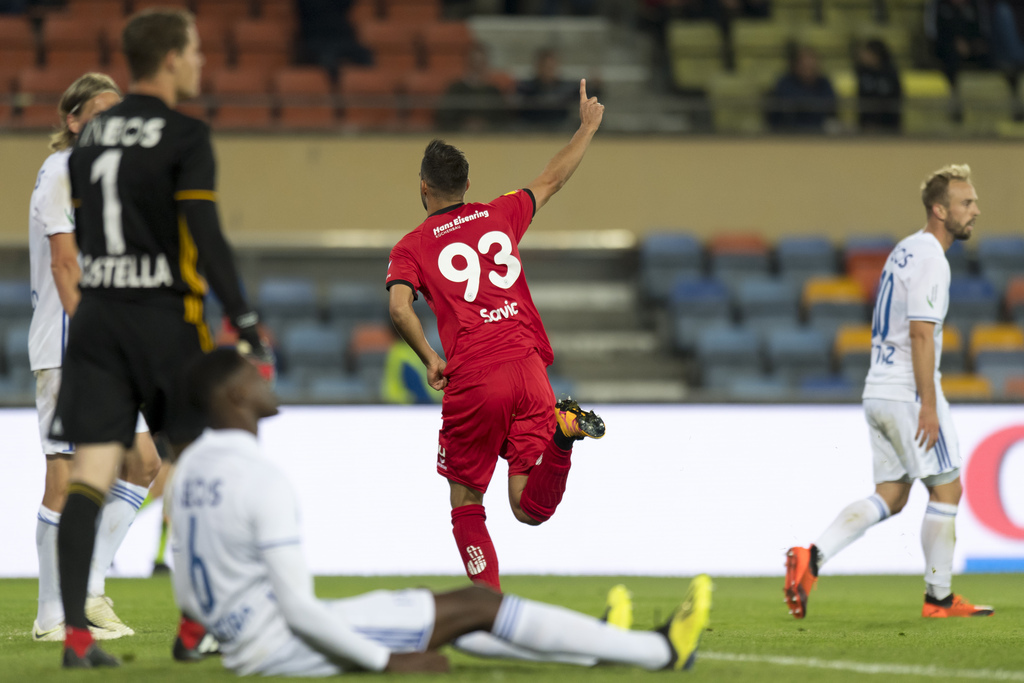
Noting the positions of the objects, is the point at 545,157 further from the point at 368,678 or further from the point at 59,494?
the point at 368,678

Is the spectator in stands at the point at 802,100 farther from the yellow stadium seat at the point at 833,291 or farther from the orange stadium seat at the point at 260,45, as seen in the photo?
the orange stadium seat at the point at 260,45

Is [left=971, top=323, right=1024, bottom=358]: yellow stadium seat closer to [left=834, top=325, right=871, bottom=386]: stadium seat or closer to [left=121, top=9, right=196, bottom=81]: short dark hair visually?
[left=834, top=325, right=871, bottom=386]: stadium seat

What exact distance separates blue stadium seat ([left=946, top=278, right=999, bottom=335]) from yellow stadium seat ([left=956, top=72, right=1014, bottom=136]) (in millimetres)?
2242

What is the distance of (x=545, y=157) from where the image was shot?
14.9 m

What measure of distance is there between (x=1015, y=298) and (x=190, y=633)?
40.1 feet

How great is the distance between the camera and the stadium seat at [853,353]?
1317 centimetres

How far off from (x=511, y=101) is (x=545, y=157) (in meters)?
0.74

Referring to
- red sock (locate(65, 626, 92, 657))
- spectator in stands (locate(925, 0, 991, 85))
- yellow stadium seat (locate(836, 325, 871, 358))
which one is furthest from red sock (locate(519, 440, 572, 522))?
spectator in stands (locate(925, 0, 991, 85))

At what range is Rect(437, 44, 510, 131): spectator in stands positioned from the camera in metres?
14.8

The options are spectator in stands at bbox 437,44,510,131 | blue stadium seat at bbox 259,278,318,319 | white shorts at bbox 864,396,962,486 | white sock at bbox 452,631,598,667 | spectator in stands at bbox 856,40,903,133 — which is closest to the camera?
white sock at bbox 452,631,598,667

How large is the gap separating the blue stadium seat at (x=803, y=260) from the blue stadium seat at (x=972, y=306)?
1.36 m

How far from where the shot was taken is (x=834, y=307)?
14.0m

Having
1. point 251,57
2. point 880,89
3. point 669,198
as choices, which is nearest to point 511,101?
point 669,198

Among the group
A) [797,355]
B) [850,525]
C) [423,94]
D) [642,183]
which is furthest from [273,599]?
[642,183]
